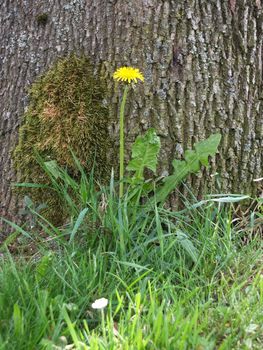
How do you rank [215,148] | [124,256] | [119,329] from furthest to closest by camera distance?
[215,148], [124,256], [119,329]

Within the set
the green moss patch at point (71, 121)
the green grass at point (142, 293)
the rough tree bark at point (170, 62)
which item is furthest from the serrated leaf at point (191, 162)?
the green moss patch at point (71, 121)

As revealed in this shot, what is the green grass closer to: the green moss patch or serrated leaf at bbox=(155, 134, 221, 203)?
serrated leaf at bbox=(155, 134, 221, 203)

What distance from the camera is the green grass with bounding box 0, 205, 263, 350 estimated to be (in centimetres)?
185

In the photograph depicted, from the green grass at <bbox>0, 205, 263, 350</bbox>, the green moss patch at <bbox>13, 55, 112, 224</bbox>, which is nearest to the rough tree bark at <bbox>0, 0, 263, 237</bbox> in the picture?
the green moss patch at <bbox>13, 55, 112, 224</bbox>

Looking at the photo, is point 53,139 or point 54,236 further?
point 53,139

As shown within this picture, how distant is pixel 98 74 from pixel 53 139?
0.43m

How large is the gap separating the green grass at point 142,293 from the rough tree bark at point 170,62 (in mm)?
493

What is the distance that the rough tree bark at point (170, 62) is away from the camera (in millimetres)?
2887

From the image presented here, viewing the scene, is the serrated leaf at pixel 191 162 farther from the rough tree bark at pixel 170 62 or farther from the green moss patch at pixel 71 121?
the green moss patch at pixel 71 121

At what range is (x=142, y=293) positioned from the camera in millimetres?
2176

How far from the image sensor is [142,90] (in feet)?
9.48

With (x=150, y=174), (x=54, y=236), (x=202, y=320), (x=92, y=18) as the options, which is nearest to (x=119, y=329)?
(x=202, y=320)

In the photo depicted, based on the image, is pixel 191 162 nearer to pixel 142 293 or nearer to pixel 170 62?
pixel 170 62

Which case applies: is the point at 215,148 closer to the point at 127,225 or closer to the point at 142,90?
the point at 142,90
